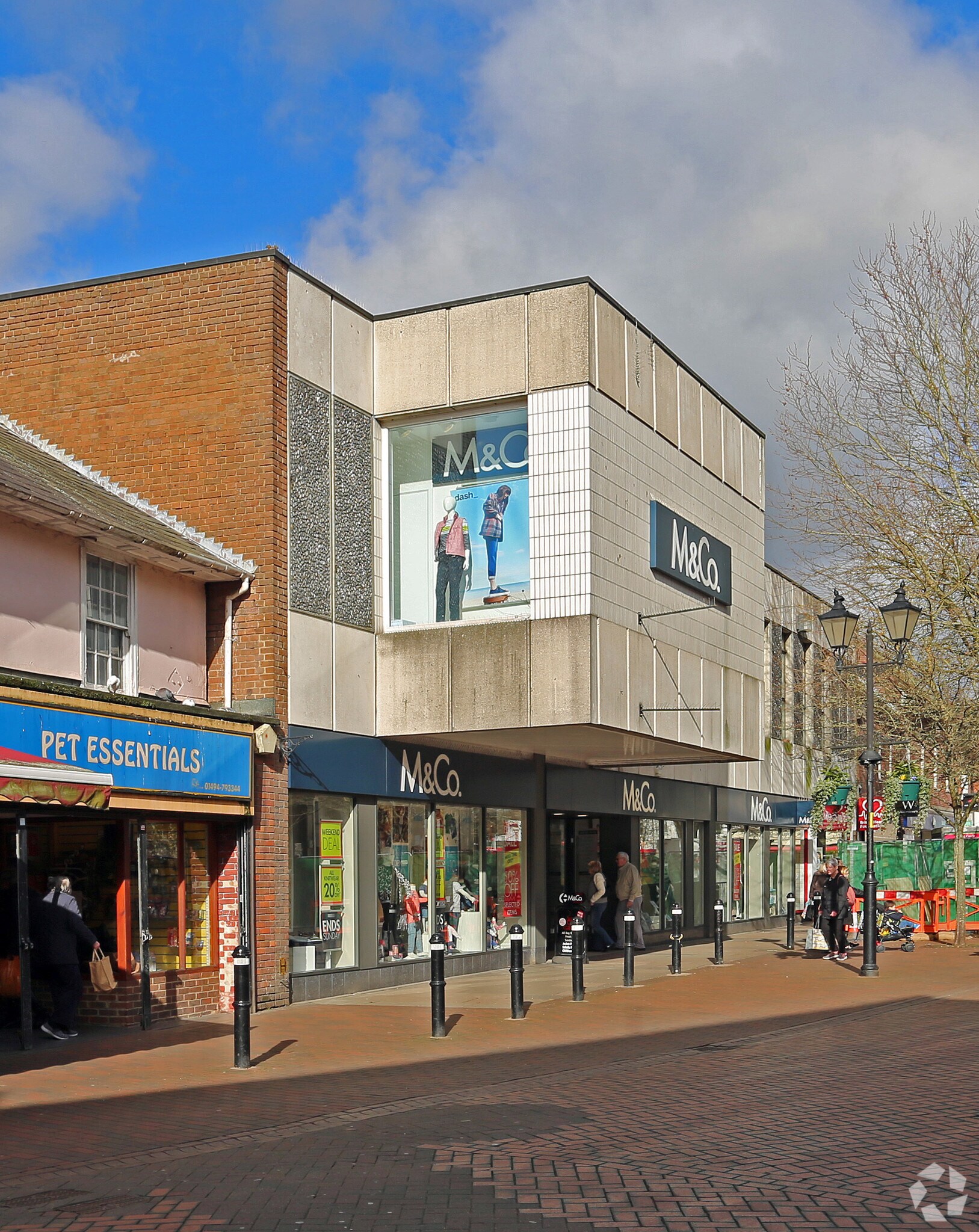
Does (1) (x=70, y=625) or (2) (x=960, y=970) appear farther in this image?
(2) (x=960, y=970)

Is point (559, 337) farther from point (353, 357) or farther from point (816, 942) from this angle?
point (816, 942)

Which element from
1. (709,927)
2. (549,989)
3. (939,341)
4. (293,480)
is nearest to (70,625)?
(293,480)

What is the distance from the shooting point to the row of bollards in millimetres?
12062

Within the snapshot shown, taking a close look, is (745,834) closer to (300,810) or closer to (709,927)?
(709,927)

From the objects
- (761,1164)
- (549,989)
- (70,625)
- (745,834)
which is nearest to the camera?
(761,1164)

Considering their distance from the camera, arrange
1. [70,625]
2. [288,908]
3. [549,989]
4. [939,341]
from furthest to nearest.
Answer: [939,341]
[549,989]
[288,908]
[70,625]

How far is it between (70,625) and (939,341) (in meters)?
15.9

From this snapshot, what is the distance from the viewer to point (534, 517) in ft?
64.6

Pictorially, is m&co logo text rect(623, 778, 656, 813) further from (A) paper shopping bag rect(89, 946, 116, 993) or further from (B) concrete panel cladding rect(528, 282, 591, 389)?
(A) paper shopping bag rect(89, 946, 116, 993)

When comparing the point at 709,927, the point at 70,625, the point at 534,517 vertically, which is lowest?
the point at 709,927

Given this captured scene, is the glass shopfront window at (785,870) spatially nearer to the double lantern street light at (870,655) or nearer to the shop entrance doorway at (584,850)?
the shop entrance doorway at (584,850)

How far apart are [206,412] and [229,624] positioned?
2837 mm

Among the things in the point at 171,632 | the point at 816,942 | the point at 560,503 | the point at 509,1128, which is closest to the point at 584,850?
the point at 816,942

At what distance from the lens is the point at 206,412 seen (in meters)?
18.6
